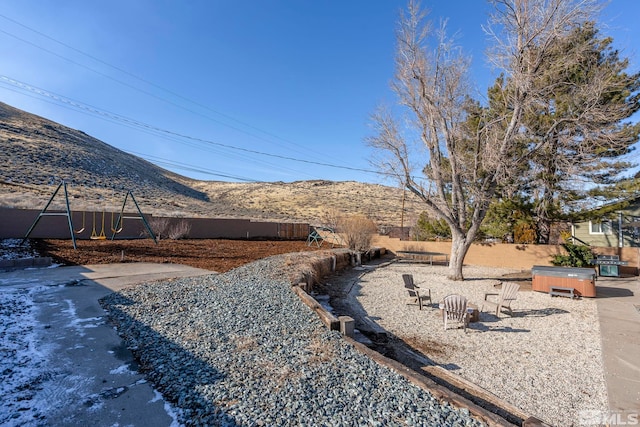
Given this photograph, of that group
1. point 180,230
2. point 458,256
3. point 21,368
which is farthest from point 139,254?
point 458,256

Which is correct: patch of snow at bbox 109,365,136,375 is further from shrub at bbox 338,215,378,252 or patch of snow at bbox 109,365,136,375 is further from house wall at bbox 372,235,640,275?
house wall at bbox 372,235,640,275

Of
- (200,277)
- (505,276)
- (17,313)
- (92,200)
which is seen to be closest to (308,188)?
(92,200)

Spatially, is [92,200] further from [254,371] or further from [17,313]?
[254,371]

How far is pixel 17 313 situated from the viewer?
5246 mm

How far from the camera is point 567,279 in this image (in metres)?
9.98

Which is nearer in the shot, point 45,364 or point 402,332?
point 45,364

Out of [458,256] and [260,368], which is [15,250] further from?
[458,256]

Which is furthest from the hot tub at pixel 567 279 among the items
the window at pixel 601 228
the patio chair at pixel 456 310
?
the window at pixel 601 228

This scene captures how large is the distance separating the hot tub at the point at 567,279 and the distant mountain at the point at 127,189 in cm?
872

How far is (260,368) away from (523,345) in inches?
198

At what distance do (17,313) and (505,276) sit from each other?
1551cm

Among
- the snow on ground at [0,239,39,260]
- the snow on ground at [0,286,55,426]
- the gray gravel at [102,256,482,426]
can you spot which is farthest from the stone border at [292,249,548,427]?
the snow on ground at [0,239,39,260]

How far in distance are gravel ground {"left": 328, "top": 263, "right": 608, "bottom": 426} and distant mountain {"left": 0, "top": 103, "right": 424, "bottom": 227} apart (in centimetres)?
1046

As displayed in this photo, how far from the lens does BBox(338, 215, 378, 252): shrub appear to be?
17641 mm
